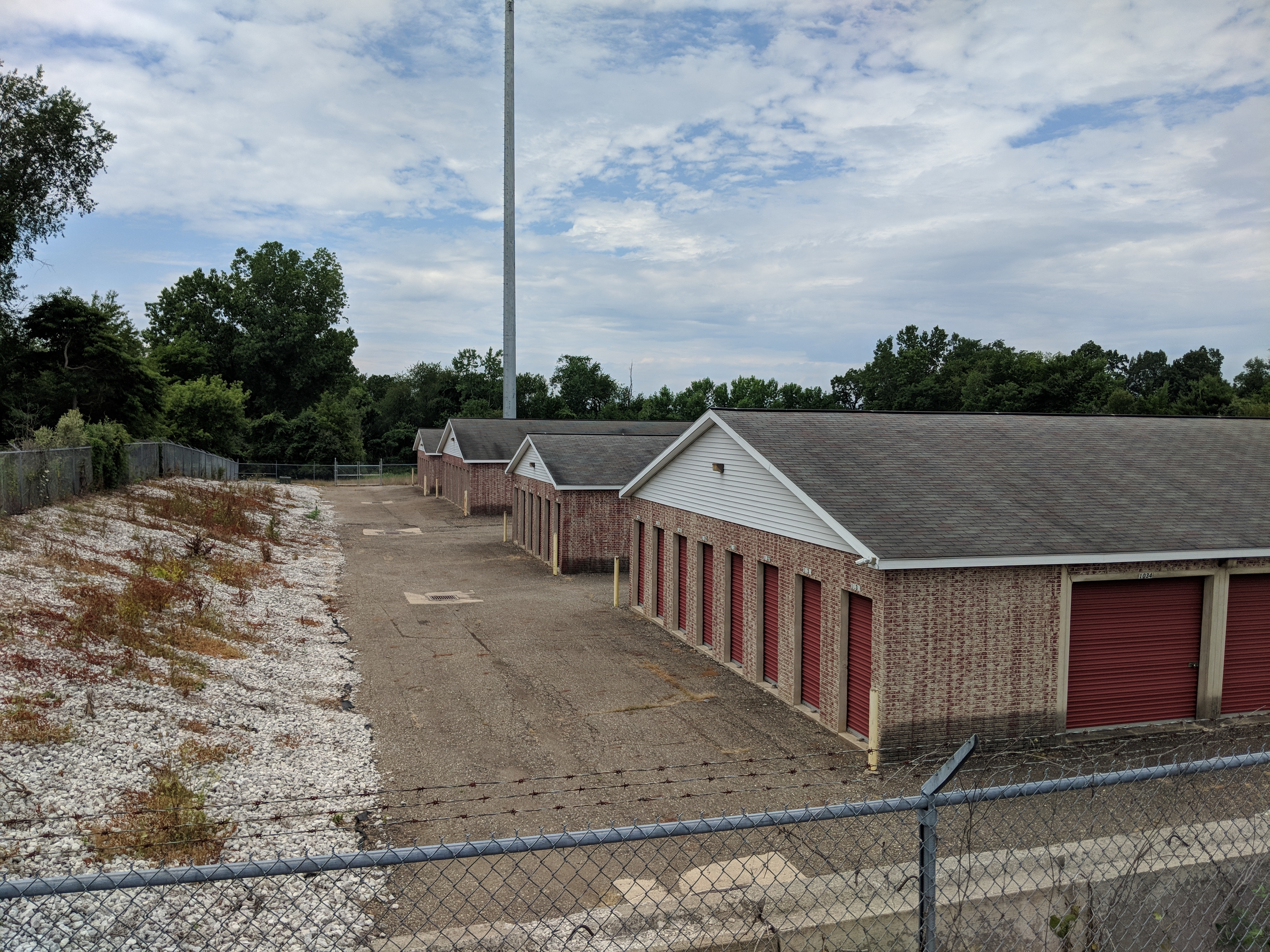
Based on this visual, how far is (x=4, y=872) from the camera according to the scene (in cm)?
729

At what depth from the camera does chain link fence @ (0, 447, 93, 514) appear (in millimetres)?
21453

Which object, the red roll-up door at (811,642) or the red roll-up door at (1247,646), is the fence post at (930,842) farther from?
the red roll-up door at (1247,646)

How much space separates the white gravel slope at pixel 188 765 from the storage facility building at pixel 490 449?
83.8ft

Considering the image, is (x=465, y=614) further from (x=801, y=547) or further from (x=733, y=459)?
(x=801, y=547)

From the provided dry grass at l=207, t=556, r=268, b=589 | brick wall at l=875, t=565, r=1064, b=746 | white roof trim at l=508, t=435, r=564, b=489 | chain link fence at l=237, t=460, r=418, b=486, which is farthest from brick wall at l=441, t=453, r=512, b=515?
brick wall at l=875, t=565, r=1064, b=746

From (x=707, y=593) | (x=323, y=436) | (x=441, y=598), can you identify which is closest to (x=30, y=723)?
(x=707, y=593)

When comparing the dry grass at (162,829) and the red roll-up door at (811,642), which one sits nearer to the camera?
the dry grass at (162,829)

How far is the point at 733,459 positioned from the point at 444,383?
87.0 meters

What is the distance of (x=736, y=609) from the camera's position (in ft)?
56.0

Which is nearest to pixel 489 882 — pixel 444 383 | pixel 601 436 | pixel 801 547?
pixel 801 547

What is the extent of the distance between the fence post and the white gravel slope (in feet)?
12.1

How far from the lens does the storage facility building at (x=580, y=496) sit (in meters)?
28.4

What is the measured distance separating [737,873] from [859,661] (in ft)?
16.8

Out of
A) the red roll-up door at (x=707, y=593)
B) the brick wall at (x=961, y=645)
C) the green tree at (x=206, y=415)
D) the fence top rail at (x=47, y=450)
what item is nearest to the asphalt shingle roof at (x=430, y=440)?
the green tree at (x=206, y=415)
